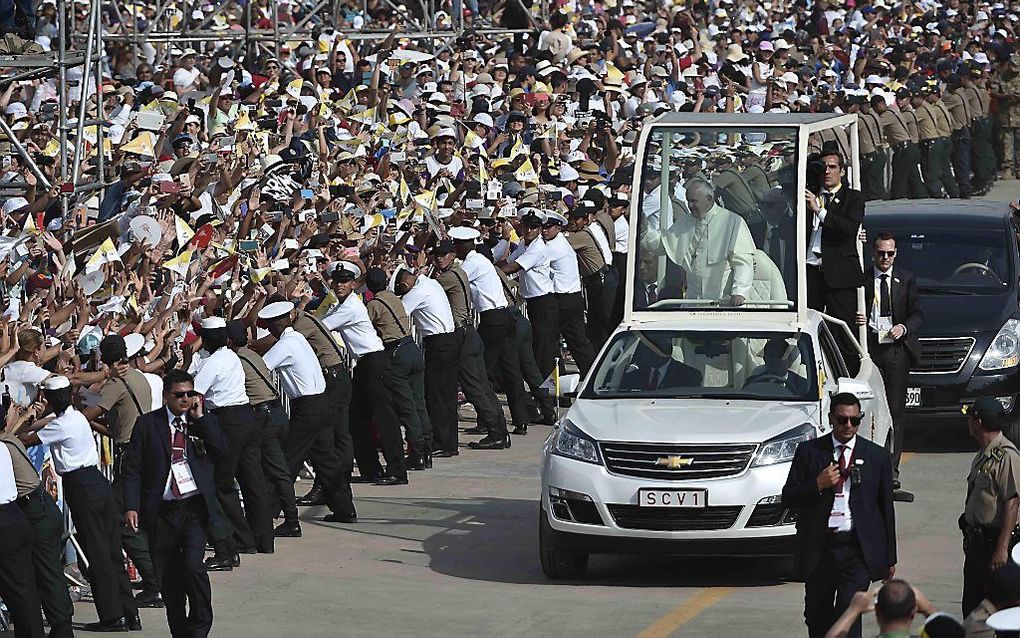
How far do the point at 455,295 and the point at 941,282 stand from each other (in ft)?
14.2

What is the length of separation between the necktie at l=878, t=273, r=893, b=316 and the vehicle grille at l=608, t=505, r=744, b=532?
395 centimetres

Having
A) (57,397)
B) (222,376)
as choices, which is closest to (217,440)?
(57,397)

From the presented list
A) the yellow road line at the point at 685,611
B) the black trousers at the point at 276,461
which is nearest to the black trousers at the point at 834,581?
the yellow road line at the point at 685,611

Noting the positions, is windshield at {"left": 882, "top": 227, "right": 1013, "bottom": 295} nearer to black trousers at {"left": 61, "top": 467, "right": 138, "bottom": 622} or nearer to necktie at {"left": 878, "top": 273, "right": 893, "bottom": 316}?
necktie at {"left": 878, "top": 273, "right": 893, "bottom": 316}

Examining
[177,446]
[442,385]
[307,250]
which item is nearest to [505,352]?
[442,385]

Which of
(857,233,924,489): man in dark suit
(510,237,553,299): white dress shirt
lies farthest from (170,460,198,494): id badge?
(510,237,553,299): white dress shirt

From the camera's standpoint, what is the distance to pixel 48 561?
12.1 meters

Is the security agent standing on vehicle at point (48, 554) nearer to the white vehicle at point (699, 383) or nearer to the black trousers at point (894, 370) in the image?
the white vehicle at point (699, 383)

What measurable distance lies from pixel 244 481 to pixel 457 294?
4.56 metres

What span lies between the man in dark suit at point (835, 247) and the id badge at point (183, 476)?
577 centimetres

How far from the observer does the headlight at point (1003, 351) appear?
18.0 m

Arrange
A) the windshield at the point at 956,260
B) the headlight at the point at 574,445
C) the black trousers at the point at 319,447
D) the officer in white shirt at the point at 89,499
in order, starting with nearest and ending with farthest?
the officer in white shirt at the point at 89,499 < the headlight at the point at 574,445 < the black trousers at the point at 319,447 < the windshield at the point at 956,260

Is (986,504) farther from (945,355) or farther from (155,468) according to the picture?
(945,355)

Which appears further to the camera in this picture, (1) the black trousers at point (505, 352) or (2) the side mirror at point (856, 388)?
(1) the black trousers at point (505, 352)
